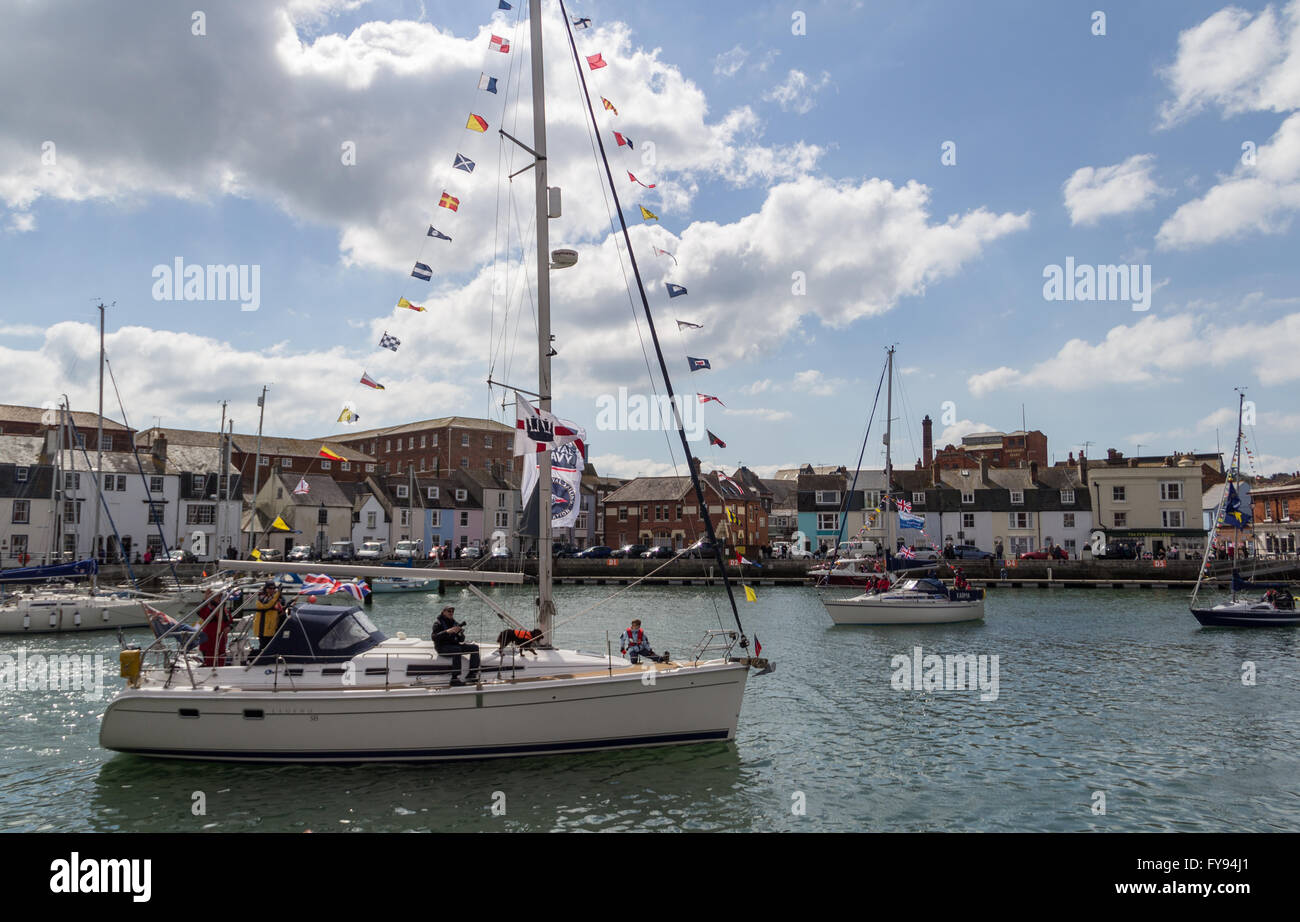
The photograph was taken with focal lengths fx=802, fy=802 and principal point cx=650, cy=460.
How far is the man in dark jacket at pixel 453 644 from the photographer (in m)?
14.0

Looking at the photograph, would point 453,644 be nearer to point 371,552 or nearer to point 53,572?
point 53,572

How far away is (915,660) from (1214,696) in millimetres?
8696

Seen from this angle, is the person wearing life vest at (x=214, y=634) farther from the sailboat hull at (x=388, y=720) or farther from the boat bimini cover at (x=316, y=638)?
the sailboat hull at (x=388, y=720)

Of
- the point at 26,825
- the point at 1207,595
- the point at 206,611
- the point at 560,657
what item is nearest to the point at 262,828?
the point at 26,825

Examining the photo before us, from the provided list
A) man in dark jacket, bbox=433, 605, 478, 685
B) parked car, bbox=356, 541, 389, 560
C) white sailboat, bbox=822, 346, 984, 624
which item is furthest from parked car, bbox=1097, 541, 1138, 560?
man in dark jacket, bbox=433, 605, 478, 685

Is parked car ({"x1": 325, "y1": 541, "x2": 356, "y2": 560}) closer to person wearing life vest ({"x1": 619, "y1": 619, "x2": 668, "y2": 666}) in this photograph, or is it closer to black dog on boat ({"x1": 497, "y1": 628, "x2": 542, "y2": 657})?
black dog on boat ({"x1": 497, "y1": 628, "x2": 542, "y2": 657})

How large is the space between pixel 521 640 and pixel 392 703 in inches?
114

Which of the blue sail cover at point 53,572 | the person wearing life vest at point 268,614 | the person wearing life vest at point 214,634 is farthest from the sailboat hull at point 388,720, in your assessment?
the blue sail cover at point 53,572

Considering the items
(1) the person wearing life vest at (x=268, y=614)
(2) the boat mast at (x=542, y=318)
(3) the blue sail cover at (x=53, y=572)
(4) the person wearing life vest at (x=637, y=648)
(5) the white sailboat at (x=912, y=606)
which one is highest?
(2) the boat mast at (x=542, y=318)

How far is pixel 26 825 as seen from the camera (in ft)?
39.8

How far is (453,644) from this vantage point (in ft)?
48.4

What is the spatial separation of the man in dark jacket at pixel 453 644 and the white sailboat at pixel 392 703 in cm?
14

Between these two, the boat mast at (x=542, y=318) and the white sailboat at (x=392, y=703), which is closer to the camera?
the white sailboat at (x=392, y=703)

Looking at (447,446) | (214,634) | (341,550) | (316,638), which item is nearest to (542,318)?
(316,638)
